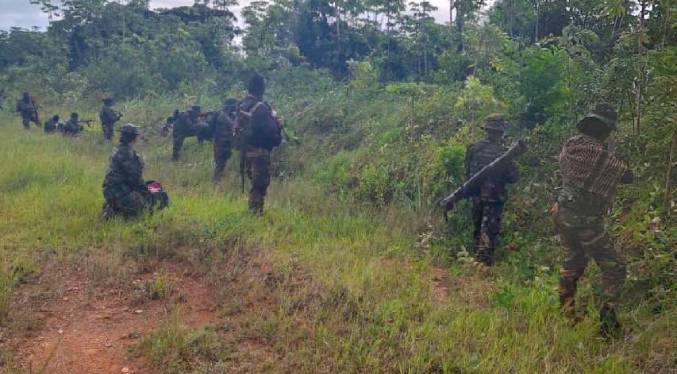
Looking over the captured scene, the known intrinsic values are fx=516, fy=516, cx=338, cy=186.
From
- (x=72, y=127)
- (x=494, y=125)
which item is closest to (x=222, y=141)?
(x=494, y=125)

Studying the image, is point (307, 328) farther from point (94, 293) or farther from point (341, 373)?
point (94, 293)

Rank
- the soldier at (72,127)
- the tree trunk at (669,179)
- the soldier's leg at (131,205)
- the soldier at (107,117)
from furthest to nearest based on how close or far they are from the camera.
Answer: the soldier at (72,127) < the soldier at (107,117) < the soldier's leg at (131,205) < the tree trunk at (669,179)

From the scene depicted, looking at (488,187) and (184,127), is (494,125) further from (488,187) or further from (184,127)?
(184,127)

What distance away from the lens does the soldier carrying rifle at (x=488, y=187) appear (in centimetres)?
579

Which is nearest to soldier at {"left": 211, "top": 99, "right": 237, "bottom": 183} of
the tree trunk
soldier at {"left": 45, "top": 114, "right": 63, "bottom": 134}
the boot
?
soldier at {"left": 45, "top": 114, "right": 63, "bottom": 134}

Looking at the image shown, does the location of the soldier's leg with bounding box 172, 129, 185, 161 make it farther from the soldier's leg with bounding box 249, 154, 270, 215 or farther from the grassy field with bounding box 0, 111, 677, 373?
the soldier's leg with bounding box 249, 154, 270, 215

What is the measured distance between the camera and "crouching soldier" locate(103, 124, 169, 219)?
6508 mm

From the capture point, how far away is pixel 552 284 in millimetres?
4828

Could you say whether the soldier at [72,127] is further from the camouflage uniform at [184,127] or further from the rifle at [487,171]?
the rifle at [487,171]

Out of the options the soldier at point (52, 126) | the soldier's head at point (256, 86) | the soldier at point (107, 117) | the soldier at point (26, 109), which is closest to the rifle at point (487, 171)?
the soldier's head at point (256, 86)

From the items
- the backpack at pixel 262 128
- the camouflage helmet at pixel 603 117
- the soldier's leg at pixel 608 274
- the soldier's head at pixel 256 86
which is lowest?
the soldier's leg at pixel 608 274

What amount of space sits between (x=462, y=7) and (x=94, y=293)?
1392cm

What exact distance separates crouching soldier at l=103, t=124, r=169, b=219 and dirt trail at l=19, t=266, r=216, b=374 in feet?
4.90

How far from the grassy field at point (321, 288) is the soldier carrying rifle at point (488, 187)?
0.33 metres
